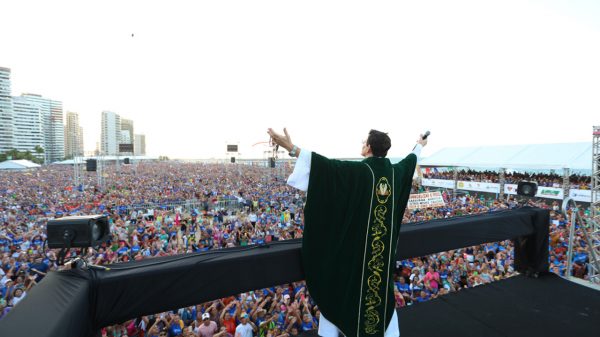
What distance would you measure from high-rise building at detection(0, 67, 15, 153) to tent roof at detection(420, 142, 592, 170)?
105838 millimetres

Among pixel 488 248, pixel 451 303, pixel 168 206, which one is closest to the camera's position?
pixel 451 303

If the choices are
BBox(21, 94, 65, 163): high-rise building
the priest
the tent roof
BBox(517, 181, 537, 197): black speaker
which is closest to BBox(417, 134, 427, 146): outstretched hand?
the priest

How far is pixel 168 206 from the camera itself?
15.1 m

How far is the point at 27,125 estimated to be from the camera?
96000 mm

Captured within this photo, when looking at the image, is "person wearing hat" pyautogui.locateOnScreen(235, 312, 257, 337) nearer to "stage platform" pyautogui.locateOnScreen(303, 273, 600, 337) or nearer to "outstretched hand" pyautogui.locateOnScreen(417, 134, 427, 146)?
"stage platform" pyautogui.locateOnScreen(303, 273, 600, 337)

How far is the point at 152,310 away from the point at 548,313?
290 cm

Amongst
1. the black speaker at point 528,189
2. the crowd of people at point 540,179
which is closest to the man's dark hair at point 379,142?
the black speaker at point 528,189

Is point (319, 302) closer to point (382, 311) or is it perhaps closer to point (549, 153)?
point (382, 311)

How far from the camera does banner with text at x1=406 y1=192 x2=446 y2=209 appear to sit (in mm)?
10133

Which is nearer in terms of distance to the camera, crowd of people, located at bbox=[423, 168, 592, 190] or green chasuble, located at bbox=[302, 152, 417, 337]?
green chasuble, located at bbox=[302, 152, 417, 337]

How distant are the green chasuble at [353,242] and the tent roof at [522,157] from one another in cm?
1771

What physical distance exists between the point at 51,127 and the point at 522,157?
123 meters

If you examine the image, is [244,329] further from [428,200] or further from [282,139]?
[428,200]

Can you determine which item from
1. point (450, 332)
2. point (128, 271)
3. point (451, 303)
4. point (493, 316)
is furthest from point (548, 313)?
point (128, 271)
